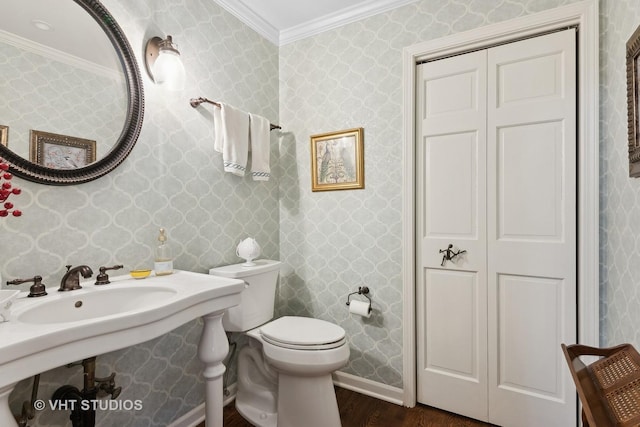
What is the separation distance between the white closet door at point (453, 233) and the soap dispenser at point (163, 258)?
137 centimetres

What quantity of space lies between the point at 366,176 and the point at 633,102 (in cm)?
122

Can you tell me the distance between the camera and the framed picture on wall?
1.06m

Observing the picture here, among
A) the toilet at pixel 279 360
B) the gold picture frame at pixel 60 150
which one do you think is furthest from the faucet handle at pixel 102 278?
the toilet at pixel 279 360

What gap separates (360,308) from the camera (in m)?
1.94

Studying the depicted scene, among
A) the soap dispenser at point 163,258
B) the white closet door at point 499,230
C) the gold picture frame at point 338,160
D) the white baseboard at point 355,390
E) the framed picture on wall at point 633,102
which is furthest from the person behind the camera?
the gold picture frame at point 338,160

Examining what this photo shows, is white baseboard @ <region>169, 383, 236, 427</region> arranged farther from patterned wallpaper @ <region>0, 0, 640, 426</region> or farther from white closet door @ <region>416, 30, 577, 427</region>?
white closet door @ <region>416, 30, 577, 427</region>

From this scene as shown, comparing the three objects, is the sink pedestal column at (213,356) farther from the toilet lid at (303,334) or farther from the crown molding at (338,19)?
the crown molding at (338,19)

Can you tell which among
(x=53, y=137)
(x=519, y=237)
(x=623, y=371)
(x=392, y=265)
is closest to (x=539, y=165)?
(x=519, y=237)

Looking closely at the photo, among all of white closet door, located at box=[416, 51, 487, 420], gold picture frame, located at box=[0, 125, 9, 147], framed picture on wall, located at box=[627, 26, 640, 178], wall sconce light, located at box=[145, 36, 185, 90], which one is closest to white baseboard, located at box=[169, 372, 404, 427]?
white closet door, located at box=[416, 51, 487, 420]

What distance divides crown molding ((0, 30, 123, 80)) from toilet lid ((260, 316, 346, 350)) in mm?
1425

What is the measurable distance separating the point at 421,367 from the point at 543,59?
1.80 meters

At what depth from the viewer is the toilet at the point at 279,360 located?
5.06 feet

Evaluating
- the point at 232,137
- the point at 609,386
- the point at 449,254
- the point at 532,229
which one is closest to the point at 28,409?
the point at 232,137

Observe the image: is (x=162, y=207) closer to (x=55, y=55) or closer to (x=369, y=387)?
(x=55, y=55)
